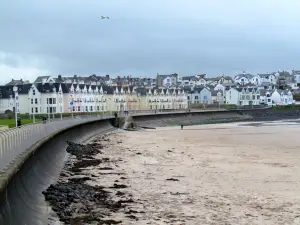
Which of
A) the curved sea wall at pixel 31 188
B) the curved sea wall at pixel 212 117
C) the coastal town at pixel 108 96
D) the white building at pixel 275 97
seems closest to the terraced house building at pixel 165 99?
the coastal town at pixel 108 96

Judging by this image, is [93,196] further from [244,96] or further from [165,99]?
[244,96]

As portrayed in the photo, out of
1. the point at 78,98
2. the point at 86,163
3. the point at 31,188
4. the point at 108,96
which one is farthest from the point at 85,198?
the point at 108,96

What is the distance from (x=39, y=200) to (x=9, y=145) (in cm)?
211

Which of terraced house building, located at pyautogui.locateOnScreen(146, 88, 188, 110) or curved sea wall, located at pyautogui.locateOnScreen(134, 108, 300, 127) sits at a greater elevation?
terraced house building, located at pyautogui.locateOnScreen(146, 88, 188, 110)

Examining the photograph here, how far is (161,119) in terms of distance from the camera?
3610 inches

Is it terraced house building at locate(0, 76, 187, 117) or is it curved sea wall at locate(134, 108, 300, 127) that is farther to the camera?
terraced house building at locate(0, 76, 187, 117)

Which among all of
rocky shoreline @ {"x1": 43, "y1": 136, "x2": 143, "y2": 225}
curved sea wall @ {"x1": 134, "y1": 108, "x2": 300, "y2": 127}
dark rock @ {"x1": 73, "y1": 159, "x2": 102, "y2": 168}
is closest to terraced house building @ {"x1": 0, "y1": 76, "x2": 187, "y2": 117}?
curved sea wall @ {"x1": 134, "y1": 108, "x2": 300, "y2": 127}

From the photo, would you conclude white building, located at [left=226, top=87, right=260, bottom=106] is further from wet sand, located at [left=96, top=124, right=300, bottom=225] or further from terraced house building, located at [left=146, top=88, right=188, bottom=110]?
wet sand, located at [left=96, top=124, right=300, bottom=225]

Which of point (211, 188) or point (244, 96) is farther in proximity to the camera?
point (244, 96)

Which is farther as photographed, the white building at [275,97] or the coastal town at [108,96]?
the white building at [275,97]

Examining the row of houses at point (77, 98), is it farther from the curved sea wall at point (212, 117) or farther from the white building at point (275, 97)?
the white building at point (275, 97)

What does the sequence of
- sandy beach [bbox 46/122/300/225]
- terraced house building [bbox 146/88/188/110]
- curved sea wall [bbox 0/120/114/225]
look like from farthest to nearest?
terraced house building [bbox 146/88/188/110] < sandy beach [bbox 46/122/300/225] < curved sea wall [bbox 0/120/114/225]

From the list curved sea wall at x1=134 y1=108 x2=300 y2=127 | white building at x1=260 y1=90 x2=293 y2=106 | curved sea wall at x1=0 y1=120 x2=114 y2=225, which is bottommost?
curved sea wall at x1=134 y1=108 x2=300 y2=127

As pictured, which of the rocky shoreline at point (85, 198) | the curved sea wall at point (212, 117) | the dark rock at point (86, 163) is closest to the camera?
the rocky shoreline at point (85, 198)
